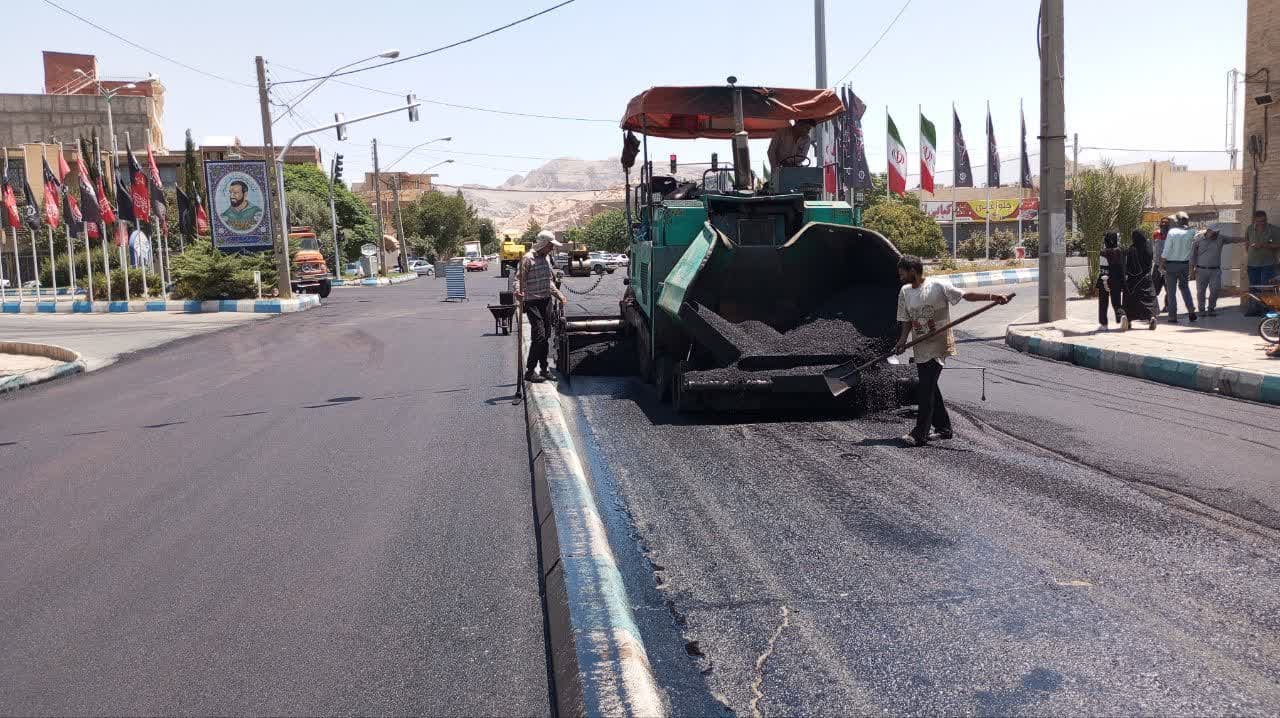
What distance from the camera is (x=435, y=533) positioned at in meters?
5.91

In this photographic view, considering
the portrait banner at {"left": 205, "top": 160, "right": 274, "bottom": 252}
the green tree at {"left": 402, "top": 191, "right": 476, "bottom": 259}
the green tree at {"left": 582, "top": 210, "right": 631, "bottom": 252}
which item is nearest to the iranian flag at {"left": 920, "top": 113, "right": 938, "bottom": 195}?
the portrait banner at {"left": 205, "top": 160, "right": 274, "bottom": 252}

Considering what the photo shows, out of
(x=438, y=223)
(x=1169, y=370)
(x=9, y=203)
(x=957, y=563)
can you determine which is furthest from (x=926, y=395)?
(x=438, y=223)

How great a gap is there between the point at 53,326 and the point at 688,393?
23.5 metres

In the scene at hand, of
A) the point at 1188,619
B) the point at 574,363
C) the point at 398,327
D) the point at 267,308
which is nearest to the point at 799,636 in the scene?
the point at 1188,619

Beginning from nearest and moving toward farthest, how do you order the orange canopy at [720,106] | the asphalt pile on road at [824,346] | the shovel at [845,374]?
the shovel at [845,374]
the asphalt pile on road at [824,346]
the orange canopy at [720,106]

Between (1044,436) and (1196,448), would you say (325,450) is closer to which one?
(1044,436)

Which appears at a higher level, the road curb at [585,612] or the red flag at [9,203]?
the red flag at [9,203]

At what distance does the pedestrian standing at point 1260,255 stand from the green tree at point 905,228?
986 inches

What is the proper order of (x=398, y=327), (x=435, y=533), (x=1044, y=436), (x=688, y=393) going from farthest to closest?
(x=398, y=327)
(x=688, y=393)
(x=1044, y=436)
(x=435, y=533)

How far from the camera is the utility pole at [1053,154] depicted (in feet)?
52.7

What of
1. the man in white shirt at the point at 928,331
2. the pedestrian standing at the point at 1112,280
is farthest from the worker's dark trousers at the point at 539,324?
the pedestrian standing at the point at 1112,280

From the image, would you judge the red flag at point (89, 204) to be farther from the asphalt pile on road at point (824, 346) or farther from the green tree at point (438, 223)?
the green tree at point (438, 223)

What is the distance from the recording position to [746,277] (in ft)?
31.9

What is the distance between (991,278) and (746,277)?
78.7 feet
